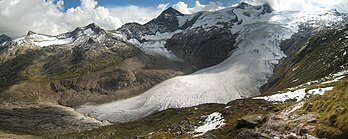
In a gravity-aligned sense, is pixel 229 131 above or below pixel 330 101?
below

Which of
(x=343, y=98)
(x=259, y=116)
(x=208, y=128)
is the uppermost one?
(x=343, y=98)

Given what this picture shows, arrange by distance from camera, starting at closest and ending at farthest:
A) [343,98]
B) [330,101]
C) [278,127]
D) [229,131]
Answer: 1. [343,98]
2. [330,101]
3. [278,127]
4. [229,131]

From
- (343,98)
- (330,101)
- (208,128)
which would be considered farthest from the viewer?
(208,128)

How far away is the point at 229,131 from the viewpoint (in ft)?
268

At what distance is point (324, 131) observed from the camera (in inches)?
1649

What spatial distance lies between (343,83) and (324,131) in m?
11.7

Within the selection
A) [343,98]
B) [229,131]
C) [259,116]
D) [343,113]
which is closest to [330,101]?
[343,98]

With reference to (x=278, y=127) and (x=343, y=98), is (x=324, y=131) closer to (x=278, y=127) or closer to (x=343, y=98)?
(x=343, y=98)

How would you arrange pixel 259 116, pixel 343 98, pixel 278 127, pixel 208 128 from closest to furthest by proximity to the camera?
pixel 343 98 < pixel 278 127 < pixel 259 116 < pixel 208 128

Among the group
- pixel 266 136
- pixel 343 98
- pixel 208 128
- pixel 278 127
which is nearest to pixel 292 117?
pixel 278 127

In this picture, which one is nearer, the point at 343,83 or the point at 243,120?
the point at 343,83

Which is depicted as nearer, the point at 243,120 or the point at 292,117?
the point at 292,117

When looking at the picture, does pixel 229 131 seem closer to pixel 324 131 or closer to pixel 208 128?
pixel 208 128

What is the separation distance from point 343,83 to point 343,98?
620cm
